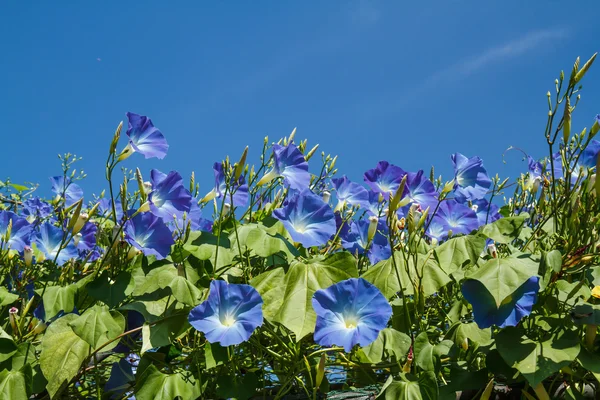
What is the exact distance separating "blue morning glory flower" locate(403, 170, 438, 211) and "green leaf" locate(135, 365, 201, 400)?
0.97 m

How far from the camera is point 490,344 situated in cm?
162

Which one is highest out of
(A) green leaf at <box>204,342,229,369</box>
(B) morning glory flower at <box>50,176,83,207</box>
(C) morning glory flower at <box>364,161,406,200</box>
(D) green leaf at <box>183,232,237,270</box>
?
(B) morning glory flower at <box>50,176,83,207</box>

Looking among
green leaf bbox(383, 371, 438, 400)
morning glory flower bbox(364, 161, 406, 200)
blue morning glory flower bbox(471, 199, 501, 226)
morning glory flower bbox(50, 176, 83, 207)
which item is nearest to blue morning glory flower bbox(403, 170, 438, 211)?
morning glory flower bbox(364, 161, 406, 200)

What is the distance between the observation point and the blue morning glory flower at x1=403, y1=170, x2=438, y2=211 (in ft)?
7.05

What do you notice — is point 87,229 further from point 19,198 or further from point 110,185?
point 19,198

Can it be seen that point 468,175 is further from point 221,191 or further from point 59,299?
point 59,299

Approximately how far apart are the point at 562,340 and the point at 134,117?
4.48ft

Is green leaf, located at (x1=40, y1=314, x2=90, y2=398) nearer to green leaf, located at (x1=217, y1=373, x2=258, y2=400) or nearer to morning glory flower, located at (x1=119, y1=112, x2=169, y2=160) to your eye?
green leaf, located at (x1=217, y1=373, x2=258, y2=400)

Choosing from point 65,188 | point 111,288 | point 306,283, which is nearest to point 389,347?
point 306,283

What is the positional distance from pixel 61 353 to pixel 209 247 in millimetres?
491

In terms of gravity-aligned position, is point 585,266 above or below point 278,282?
below

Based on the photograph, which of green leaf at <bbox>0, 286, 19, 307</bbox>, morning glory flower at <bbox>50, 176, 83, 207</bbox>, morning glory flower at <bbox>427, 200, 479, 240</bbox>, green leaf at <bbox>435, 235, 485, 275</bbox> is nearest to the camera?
green leaf at <bbox>435, 235, 485, 275</bbox>

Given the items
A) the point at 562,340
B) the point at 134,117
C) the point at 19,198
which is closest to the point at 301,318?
the point at 562,340

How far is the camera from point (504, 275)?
4.95 ft
